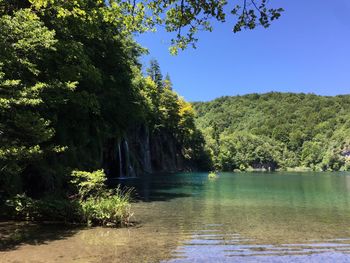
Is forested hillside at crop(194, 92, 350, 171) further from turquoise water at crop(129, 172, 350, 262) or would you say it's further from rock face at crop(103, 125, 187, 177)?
turquoise water at crop(129, 172, 350, 262)

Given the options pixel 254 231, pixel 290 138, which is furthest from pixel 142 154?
pixel 290 138

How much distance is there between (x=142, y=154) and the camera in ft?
219

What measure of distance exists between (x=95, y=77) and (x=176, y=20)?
13868 millimetres

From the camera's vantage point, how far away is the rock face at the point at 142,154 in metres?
46.2

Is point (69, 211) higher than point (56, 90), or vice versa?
point (56, 90)

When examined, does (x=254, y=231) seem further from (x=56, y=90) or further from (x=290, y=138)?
(x=290, y=138)

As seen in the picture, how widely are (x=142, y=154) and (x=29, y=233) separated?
56.1m

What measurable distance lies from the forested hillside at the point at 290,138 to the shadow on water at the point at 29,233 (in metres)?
107

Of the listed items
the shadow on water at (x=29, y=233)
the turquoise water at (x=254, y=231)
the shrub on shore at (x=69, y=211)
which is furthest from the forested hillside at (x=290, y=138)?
the shadow on water at (x=29, y=233)

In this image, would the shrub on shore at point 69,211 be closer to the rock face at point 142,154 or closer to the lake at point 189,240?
the lake at point 189,240

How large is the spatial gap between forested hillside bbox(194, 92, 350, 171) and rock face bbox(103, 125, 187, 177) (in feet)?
113

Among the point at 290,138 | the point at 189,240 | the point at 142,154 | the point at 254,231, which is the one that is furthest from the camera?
the point at 290,138

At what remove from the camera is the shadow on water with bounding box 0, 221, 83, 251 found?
9.59 metres

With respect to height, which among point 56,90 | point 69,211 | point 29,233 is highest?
point 56,90
